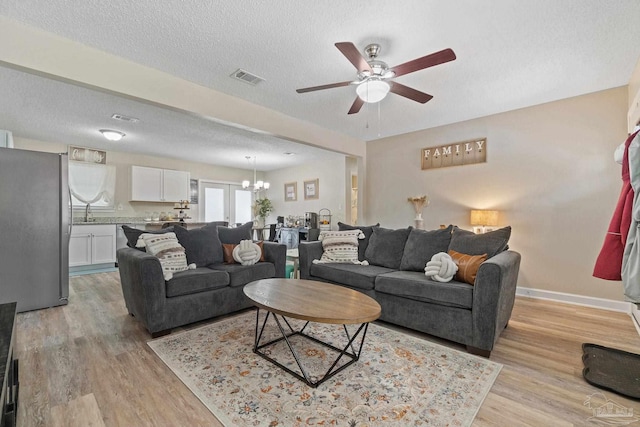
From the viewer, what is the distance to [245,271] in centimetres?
318

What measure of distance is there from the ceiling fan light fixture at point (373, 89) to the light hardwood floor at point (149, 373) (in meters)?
2.22

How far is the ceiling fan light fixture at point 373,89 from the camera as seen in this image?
2412 millimetres

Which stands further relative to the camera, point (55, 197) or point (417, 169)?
point (417, 169)

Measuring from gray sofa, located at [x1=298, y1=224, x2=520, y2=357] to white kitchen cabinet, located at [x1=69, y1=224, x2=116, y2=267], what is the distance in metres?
4.43

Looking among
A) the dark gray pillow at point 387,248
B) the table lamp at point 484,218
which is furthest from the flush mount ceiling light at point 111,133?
the table lamp at point 484,218

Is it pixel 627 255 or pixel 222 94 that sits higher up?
pixel 222 94

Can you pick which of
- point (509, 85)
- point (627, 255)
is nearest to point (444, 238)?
point (627, 255)

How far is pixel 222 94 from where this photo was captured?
3436mm

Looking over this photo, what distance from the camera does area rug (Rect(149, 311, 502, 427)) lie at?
60.2 inches

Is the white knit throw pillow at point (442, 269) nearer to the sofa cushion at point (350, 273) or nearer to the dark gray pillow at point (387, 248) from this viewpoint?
the sofa cushion at point (350, 273)

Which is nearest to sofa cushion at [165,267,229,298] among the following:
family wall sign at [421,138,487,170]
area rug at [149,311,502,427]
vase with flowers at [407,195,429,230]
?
area rug at [149,311,502,427]

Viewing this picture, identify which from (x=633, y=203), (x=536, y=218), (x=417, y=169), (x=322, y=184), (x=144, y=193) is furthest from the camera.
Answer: (x=322, y=184)

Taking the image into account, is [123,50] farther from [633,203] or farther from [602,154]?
[602,154]

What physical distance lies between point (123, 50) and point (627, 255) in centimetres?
398
